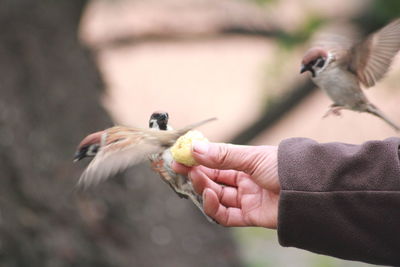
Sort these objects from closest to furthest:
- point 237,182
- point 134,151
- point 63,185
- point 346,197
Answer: point 346,197 → point 134,151 → point 237,182 → point 63,185

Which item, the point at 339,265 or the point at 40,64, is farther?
the point at 339,265

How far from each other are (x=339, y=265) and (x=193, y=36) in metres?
2.01

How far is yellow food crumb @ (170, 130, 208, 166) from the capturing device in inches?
73.2

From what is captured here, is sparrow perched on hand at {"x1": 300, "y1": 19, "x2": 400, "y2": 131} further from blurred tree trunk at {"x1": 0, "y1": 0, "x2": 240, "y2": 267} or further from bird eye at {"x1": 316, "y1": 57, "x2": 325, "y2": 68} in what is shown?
blurred tree trunk at {"x1": 0, "y1": 0, "x2": 240, "y2": 267}

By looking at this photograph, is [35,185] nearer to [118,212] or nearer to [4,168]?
[4,168]

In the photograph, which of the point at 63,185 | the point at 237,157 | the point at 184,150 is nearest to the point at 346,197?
the point at 237,157

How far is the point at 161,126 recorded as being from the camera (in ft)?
6.43

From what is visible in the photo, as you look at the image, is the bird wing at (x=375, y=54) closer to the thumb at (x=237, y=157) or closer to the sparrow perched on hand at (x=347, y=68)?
the sparrow perched on hand at (x=347, y=68)

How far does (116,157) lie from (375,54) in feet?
2.99

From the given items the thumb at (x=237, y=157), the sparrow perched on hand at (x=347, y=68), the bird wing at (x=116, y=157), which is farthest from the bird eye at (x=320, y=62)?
the bird wing at (x=116, y=157)

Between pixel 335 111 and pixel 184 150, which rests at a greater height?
pixel 184 150

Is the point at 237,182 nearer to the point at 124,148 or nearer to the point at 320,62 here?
the point at 124,148

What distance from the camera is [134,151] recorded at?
1841mm

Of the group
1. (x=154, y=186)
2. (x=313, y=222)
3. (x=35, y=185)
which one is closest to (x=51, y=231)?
(x=35, y=185)
